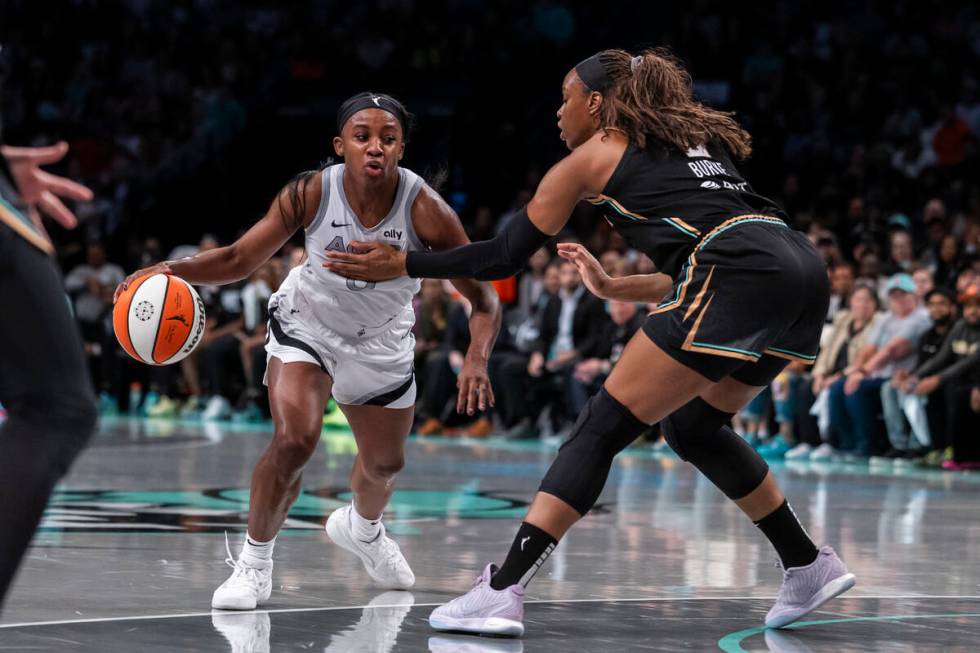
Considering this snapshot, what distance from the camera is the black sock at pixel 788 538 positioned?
17.7 ft

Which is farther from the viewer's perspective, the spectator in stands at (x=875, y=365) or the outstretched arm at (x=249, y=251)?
the spectator in stands at (x=875, y=365)

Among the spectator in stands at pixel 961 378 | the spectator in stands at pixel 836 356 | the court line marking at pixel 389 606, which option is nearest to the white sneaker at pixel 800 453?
the spectator in stands at pixel 836 356

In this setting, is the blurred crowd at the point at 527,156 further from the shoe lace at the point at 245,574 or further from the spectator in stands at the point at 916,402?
the shoe lace at the point at 245,574

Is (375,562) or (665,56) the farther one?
(375,562)

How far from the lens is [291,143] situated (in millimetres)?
23516

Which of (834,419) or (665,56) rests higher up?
(665,56)

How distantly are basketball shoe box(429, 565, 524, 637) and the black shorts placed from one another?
93cm

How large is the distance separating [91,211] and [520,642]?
18.3 metres

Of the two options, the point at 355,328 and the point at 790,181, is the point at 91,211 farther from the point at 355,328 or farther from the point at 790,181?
the point at 355,328

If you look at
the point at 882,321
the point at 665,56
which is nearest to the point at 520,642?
the point at 665,56

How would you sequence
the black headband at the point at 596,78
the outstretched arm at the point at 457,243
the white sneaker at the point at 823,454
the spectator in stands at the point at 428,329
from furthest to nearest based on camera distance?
the spectator in stands at the point at 428,329, the white sneaker at the point at 823,454, the outstretched arm at the point at 457,243, the black headband at the point at 596,78

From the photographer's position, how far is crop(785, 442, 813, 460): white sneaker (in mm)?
13875

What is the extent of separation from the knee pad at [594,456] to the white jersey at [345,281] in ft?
4.16

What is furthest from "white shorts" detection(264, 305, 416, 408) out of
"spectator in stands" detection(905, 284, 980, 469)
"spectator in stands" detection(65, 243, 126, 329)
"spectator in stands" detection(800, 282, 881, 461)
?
"spectator in stands" detection(65, 243, 126, 329)
